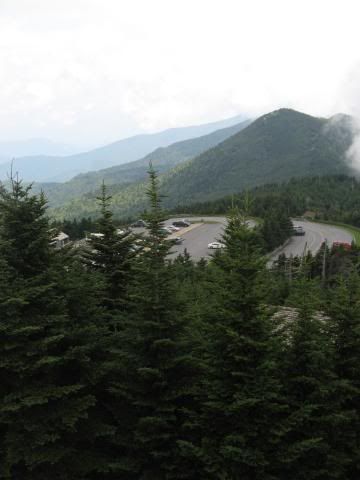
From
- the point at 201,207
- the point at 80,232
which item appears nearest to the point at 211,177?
the point at 201,207

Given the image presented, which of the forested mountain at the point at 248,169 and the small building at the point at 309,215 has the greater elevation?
the forested mountain at the point at 248,169

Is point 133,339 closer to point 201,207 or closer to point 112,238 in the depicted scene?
point 112,238

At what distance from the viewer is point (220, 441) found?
31.3 feet

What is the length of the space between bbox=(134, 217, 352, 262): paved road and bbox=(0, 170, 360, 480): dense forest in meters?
39.1

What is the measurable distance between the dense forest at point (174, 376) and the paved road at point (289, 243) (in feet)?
A: 128

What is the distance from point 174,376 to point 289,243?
4989 cm

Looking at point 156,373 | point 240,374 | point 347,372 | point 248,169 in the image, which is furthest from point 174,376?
point 248,169

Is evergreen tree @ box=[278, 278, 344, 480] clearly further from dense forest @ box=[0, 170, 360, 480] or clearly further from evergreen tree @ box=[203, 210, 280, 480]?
evergreen tree @ box=[203, 210, 280, 480]

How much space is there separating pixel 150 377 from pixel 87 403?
1.53 m

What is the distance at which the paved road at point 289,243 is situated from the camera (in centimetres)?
5391

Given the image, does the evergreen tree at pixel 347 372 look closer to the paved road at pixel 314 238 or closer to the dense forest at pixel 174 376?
the dense forest at pixel 174 376

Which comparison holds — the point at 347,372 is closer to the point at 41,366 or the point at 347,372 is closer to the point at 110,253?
the point at 41,366

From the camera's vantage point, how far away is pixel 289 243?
5853 cm

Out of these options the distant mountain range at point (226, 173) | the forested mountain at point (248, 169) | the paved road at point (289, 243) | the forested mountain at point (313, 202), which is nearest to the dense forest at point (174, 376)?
the paved road at point (289, 243)
